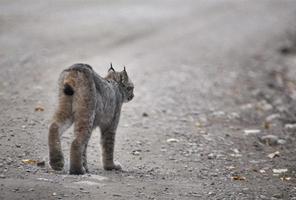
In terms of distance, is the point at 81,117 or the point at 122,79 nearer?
the point at 81,117

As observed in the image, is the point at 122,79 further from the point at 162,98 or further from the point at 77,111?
the point at 162,98

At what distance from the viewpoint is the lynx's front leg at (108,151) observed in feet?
28.1

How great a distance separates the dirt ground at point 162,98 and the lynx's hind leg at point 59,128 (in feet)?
0.52

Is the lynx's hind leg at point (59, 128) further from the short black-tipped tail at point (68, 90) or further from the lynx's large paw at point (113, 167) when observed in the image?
the lynx's large paw at point (113, 167)

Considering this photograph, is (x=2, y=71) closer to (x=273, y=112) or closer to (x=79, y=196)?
(x=273, y=112)

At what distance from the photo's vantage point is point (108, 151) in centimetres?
859

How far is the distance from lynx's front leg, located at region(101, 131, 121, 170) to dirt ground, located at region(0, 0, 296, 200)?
21cm

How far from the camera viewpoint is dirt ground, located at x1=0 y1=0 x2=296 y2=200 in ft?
26.5

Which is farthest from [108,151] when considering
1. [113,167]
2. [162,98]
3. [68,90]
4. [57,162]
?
[162,98]

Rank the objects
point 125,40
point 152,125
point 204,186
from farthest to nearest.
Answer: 1. point 125,40
2. point 152,125
3. point 204,186

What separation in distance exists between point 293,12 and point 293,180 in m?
21.5

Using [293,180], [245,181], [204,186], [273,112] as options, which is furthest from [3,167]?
[273,112]

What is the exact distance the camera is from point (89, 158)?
30.0ft

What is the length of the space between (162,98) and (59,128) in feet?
19.8
